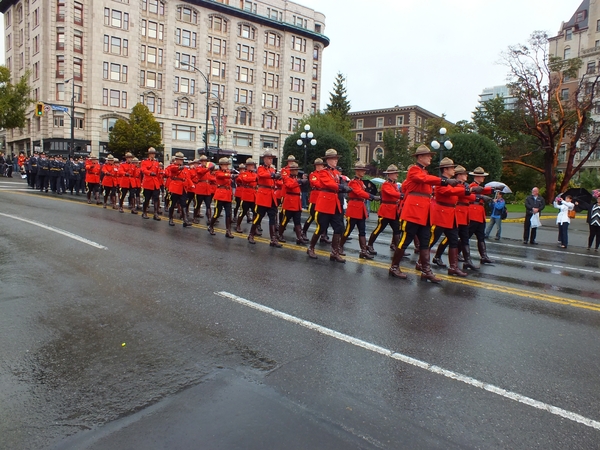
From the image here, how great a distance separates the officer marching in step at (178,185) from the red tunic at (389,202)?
6131 mm

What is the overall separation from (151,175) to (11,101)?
3291 cm

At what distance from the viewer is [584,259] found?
12508 mm

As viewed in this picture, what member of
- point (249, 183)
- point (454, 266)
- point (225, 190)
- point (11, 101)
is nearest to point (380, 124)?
point (11, 101)

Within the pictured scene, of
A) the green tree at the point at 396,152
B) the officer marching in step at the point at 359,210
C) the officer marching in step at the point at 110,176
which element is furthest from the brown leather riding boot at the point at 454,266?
the green tree at the point at 396,152

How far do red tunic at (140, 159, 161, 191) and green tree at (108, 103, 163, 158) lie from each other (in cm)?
3497

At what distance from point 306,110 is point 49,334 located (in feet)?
227

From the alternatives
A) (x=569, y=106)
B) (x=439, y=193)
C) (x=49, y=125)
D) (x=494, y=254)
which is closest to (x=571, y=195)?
(x=494, y=254)

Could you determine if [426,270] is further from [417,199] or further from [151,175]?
[151,175]

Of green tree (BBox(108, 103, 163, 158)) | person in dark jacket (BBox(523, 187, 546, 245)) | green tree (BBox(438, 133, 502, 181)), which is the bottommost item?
person in dark jacket (BBox(523, 187, 546, 245))

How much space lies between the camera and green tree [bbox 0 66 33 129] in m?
40.0

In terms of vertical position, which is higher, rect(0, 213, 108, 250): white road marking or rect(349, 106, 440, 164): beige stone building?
rect(349, 106, 440, 164): beige stone building

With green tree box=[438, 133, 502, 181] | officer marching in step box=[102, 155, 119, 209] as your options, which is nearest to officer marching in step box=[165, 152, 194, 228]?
officer marching in step box=[102, 155, 119, 209]

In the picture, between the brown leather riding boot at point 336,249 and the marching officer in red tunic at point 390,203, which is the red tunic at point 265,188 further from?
the marching officer in red tunic at point 390,203

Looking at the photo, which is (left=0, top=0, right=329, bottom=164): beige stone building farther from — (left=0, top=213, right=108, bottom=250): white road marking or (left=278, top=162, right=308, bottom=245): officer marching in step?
(left=278, top=162, right=308, bottom=245): officer marching in step
